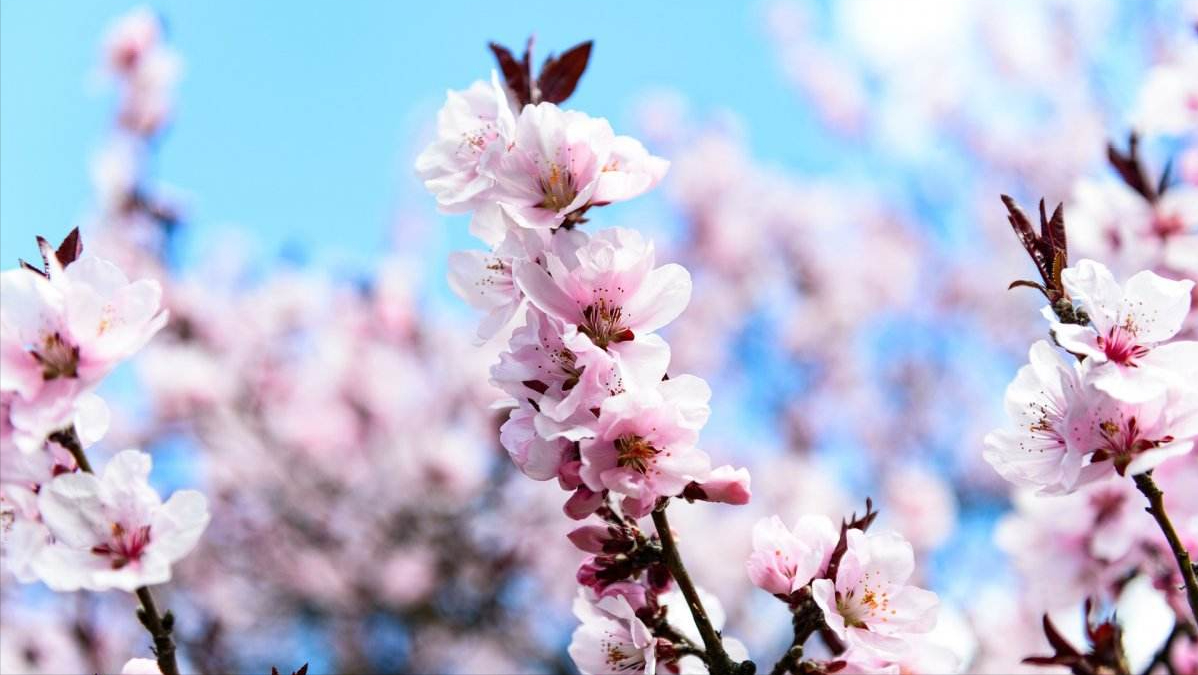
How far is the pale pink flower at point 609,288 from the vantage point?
138 cm

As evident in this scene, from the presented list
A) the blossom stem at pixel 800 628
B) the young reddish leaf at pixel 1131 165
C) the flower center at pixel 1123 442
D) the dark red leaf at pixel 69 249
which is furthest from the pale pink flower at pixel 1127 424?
the dark red leaf at pixel 69 249

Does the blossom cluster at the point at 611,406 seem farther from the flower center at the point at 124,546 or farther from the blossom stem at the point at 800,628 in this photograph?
the flower center at the point at 124,546

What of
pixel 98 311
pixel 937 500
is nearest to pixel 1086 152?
pixel 937 500

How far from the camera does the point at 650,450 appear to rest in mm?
1347

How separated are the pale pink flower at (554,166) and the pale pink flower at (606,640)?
0.53 meters

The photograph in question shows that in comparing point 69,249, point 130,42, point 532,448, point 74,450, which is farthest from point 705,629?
point 130,42

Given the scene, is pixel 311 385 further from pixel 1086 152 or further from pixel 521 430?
pixel 1086 152

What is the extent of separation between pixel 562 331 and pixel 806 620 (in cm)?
52

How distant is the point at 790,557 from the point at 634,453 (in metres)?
0.30

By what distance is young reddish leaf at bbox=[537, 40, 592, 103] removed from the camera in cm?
167

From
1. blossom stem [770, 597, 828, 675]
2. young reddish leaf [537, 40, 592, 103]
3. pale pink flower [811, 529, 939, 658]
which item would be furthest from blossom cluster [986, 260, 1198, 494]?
young reddish leaf [537, 40, 592, 103]

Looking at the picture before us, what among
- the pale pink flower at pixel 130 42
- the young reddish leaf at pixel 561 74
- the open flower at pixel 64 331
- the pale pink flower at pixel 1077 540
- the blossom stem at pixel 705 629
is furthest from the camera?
the pale pink flower at pixel 130 42

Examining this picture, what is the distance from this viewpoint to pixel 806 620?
1.46 meters

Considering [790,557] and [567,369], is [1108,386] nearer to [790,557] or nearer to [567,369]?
[790,557]
